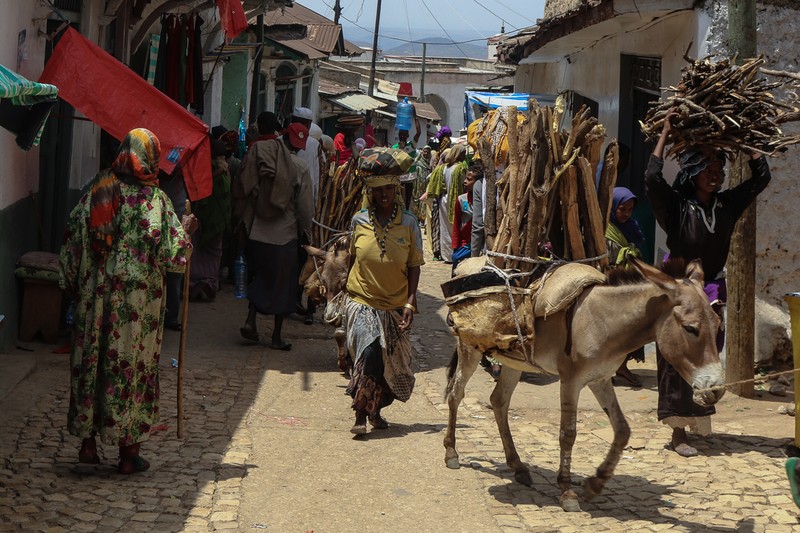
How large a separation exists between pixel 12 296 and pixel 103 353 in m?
3.11

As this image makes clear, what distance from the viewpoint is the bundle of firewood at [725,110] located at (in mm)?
6660

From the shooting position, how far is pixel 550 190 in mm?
6488

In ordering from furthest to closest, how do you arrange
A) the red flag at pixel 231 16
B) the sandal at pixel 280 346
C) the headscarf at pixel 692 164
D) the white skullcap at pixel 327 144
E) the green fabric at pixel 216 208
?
the white skullcap at pixel 327 144, the green fabric at pixel 216 208, the red flag at pixel 231 16, the sandal at pixel 280 346, the headscarf at pixel 692 164

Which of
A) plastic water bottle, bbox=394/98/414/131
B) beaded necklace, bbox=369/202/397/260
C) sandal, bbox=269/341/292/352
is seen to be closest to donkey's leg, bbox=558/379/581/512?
beaded necklace, bbox=369/202/397/260

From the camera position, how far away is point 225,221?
12414mm

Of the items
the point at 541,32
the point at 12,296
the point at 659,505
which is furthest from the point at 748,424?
the point at 541,32

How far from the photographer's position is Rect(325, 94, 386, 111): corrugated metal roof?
108 ft

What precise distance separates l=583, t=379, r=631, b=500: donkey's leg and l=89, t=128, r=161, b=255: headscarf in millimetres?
2858

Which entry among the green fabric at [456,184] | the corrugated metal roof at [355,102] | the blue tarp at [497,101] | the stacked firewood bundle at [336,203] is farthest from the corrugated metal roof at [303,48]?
the stacked firewood bundle at [336,203]

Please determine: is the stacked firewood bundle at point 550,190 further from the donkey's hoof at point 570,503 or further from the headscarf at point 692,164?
the donkey's hoof at point 570,503

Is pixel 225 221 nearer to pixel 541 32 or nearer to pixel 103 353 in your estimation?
pixel 541 32

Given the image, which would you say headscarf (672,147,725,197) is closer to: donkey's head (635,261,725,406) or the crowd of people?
the crowd of people

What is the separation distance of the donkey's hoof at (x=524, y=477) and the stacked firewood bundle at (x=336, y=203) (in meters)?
4.79

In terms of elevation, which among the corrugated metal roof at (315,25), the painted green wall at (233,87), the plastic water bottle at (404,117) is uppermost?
the corrugated metal roof at (315,25)
